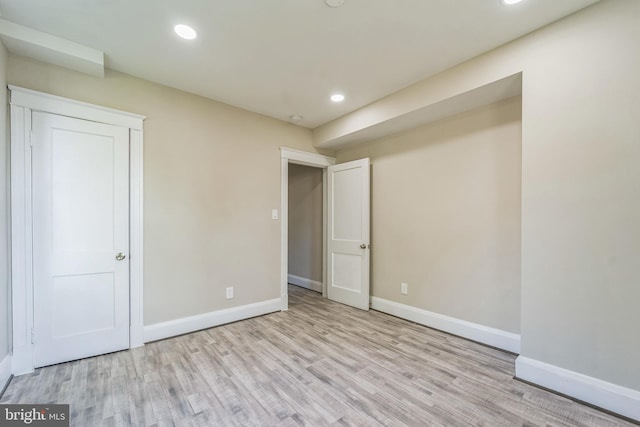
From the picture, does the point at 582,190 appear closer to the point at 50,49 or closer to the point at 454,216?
the point at 454,216

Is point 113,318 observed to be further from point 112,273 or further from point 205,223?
point 205,223

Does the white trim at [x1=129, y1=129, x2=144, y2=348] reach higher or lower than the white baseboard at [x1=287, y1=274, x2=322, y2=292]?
higher

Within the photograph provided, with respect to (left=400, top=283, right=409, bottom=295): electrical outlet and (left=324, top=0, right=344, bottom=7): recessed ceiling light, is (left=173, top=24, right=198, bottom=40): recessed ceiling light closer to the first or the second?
(left=324, top=0, right=344, bottom=7): recessed ceiling light

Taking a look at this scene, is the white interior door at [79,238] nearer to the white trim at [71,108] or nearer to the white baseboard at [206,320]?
the white trim at [71,108]

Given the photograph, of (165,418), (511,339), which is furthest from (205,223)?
(511,339)

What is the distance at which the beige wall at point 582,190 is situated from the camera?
1.69m

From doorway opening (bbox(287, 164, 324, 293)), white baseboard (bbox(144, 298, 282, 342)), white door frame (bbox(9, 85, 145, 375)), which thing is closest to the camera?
white door frame (bbox(9, 85, 145, 375))

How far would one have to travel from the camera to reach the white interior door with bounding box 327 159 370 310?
3.77 meters

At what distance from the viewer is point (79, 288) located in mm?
2371

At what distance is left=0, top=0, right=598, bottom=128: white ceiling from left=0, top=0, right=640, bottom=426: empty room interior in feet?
0.06

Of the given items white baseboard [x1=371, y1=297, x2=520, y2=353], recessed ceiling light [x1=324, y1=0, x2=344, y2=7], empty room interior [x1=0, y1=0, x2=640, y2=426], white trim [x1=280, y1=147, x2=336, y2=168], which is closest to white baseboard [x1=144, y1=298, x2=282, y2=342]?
empty room interior [x1=0, y1=0, x2=640, y2=426]

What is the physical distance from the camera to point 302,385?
202cm

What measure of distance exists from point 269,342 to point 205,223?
151 centimetres

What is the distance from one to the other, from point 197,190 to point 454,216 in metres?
2.92
